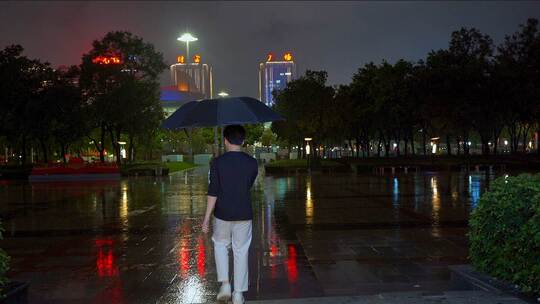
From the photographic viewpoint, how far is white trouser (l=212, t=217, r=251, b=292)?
596 centimetres

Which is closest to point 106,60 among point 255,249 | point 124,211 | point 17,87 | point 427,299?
point 17,87

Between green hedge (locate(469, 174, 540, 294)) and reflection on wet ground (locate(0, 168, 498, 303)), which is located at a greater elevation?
green hedge (locate(469, 174, 540, 294))

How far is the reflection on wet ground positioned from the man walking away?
82 centimetres

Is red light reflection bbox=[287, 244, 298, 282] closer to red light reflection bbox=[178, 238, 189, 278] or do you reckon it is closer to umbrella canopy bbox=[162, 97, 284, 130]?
red light reflection bbox=[178, 238, 189, 278]

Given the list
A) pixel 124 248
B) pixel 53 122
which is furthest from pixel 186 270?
pixel 53 122

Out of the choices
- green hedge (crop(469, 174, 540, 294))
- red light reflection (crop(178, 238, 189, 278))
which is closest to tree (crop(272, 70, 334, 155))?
red light reflection (crop(178, 238, 189, 278))

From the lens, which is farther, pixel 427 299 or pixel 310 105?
pixel 310 105

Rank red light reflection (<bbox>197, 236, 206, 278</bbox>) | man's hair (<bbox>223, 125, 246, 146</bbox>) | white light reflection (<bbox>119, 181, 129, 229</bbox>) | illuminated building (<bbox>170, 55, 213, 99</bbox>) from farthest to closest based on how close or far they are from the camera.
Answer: illuminated building (<bbox>170, 55, 213, 99</bbox>) < white light reflection (<bbox>119, 181, 129, 229</bbox>) < red light reflection (<bbox>197, 236, 206, 278</bbox>) < man's hair (<bbox>223, 125, 246, 146</bbox>)

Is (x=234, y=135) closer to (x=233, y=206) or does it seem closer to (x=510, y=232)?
(x=233, y=206)

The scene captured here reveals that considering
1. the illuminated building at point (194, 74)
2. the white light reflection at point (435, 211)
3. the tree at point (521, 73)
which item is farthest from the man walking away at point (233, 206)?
the illuminated building at point (194, 74)

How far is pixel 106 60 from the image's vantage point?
142 ft

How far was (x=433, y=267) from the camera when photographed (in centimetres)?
809

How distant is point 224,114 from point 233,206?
4.25 feet

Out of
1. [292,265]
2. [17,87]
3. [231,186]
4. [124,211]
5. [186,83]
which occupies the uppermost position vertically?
[186,83]
